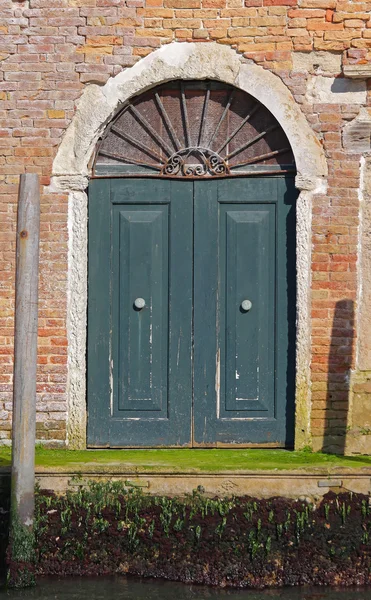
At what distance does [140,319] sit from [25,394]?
68.4 inches

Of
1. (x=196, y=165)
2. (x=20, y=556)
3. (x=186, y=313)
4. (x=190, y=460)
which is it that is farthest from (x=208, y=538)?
(x=196, y=165)

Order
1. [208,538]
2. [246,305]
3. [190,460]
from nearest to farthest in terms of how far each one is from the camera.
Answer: [208,538] → [190,460] → [246,305]

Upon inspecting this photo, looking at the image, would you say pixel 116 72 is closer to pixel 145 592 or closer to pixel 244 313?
pixel 244 313

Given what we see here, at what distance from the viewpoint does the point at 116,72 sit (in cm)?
781

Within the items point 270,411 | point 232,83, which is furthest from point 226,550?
point 232,83

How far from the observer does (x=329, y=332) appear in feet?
25.4

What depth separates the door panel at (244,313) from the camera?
791cm

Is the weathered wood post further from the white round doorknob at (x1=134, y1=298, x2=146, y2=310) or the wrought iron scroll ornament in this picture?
the wrought iron scroll ornament

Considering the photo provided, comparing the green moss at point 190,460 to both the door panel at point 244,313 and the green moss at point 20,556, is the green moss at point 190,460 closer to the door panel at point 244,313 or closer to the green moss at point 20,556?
the door panel at point 244,313

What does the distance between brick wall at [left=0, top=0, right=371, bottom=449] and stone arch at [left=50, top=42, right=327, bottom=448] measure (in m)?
0.06

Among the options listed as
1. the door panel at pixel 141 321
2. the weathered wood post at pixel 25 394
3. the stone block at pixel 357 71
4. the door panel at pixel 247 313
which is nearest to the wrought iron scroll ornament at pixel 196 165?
the door panel at pixel 247 313

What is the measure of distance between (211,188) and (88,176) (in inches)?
38.3

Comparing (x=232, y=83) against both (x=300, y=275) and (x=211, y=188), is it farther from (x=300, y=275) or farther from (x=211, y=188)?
(x=300, y=275)

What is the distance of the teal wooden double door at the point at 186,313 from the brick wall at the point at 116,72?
1.09 ft
